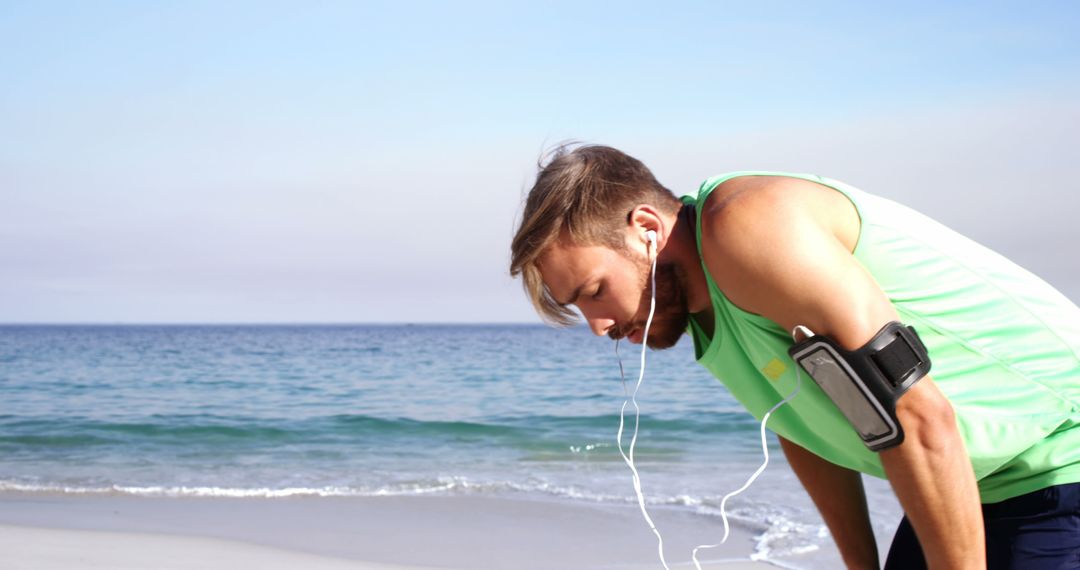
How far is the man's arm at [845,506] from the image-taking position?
2350 millimetres

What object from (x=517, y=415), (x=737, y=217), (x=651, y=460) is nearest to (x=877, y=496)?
(x=651, y=460)

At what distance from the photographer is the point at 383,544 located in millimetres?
5410

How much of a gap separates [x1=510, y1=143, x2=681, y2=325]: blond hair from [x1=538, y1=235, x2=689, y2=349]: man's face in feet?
0.08

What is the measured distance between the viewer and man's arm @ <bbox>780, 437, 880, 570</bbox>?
2.35 metres

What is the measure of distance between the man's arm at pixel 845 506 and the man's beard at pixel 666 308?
55 cm

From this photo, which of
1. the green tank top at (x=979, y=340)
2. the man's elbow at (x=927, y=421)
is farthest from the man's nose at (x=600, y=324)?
the man's elbow at (x=927, y=421)

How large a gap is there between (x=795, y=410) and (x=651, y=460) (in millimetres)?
7202

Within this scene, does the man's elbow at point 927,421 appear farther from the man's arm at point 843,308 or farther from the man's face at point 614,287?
the man's face at point 614,287

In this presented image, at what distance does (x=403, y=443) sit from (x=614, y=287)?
8991 millimetres

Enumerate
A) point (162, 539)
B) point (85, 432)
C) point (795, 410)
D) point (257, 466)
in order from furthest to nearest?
1. point (85, 432)
2. point (257, 466)
3. point (162, 539)
4. point (795, 410)

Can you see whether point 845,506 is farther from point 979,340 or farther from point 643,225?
point 643,225

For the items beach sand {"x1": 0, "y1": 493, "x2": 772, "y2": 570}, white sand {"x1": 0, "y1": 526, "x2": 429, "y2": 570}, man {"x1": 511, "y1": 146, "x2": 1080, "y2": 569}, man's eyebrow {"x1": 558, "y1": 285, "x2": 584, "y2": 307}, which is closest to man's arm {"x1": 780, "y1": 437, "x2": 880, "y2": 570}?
man {"x1": 511, "y1": 146, "x2": 1080, "y2": 569}

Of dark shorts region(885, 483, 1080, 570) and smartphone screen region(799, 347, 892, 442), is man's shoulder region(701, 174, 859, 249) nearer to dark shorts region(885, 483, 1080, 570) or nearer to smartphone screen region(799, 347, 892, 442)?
smartphone screen region(799, 347, 892, 442)

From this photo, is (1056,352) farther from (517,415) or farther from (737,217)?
(517,415)
